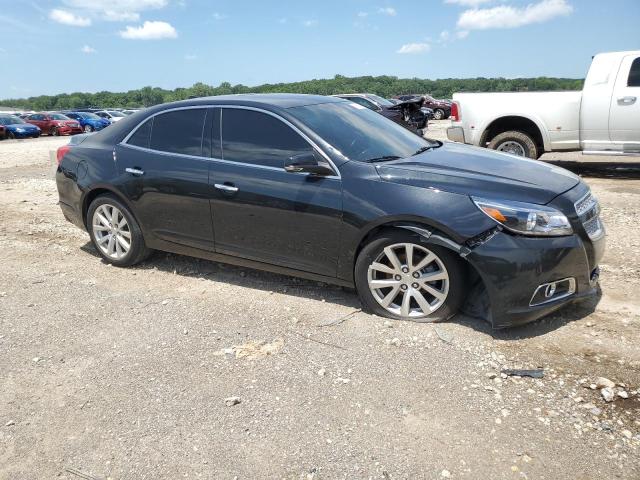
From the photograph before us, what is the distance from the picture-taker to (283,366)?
11.2 feet

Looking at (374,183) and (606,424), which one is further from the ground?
(374,183)

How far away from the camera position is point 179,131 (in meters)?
4.74

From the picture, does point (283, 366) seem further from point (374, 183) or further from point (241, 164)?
point (241, 164)

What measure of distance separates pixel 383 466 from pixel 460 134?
835 centimetres

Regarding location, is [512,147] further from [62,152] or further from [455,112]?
[62,152]

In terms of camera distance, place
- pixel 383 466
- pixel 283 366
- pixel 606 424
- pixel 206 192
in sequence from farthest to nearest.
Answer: pixel 206 192
pixel 283 366
pixel 606 424
pixel 383 466

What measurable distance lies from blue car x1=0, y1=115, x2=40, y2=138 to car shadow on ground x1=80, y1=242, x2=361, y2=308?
28.4 meters

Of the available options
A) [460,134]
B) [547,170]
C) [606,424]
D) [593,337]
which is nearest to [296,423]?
[606,424]

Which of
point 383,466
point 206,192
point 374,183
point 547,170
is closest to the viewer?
point 383,466

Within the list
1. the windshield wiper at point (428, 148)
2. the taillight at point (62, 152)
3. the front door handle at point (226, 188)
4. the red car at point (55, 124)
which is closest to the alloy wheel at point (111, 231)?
the taillight at point (62, 152)

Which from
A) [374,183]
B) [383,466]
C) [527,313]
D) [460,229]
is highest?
[374,183]

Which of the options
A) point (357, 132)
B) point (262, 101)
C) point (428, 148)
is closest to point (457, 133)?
point (428, 148)

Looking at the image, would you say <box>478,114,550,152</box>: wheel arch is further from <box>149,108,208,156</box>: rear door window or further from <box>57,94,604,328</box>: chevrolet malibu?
<box>149,108,208,156</box>: rear door window

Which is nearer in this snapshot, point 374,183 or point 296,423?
point 296,423
